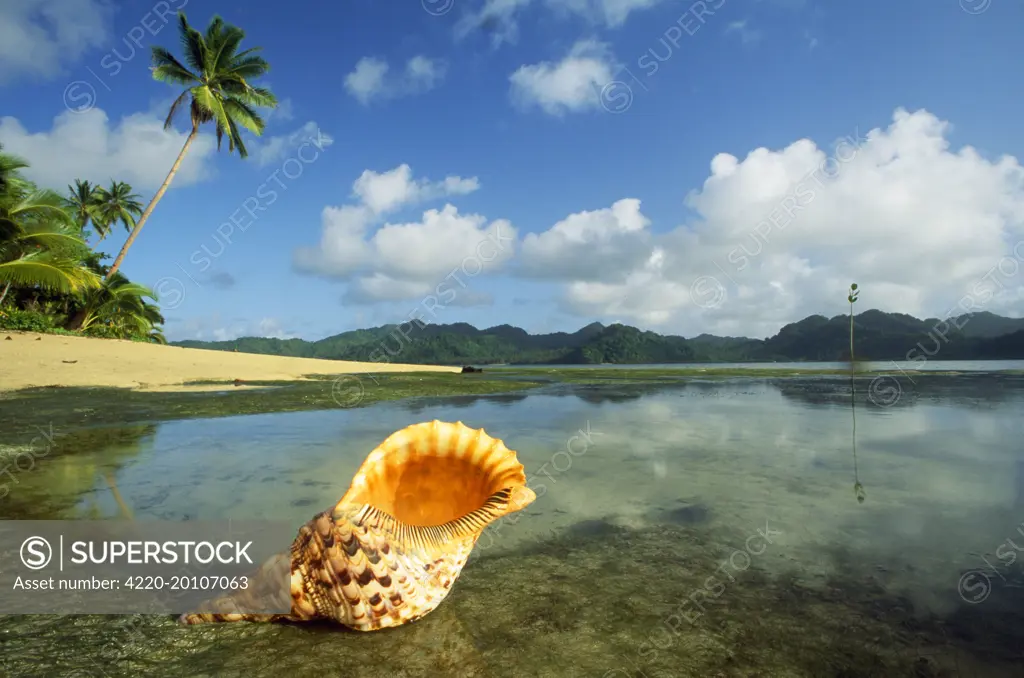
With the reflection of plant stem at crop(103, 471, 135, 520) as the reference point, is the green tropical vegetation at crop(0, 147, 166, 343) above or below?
above

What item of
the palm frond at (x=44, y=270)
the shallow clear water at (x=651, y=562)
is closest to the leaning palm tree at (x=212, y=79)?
the palm frond at (x=44, y=270)

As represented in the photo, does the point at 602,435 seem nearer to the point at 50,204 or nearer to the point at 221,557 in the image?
the point at 221,557

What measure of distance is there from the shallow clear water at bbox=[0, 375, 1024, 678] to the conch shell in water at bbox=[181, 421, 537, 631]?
166mm

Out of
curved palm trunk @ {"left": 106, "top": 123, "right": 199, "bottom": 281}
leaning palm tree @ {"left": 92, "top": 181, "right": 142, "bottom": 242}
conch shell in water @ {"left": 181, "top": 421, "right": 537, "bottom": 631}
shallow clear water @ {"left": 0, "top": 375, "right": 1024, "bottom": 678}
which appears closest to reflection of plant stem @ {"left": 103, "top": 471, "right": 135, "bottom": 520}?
shallow clear water @ {"left": 0, "top": 375, "right": 1024, "bottom": 678}

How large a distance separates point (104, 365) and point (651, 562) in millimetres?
23032

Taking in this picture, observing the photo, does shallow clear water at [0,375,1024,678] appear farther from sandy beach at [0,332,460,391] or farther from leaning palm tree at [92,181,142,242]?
leaning palm tree at [92,181,142,242]

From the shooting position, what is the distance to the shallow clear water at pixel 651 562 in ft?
8.50

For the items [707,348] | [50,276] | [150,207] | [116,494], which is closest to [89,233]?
[150,207]

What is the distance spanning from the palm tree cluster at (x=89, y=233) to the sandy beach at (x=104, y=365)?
2.67m

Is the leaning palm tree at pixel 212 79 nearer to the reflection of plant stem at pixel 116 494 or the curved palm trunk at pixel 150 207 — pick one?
the curved palm trunk at pixel 150 207

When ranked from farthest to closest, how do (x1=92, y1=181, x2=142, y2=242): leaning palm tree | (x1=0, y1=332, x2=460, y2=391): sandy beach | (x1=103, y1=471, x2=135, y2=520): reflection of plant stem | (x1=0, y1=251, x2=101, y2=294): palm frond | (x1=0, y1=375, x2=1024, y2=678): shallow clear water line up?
1. (x1=92, y1=181, x2=142, y2=242): leaning palm tree
2. (x1=0, y1=251, x2=101, y2=294): palm frond
3. (x1=0, y1=332, x2=460, y2=391): sandy beach
4. (x1=103, y1=471, x2=135, y2=520): reflection of plant stem
5. (x1=0, y1=375, x2=1024, y2=678): shallow clear water

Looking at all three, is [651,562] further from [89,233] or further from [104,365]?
[89,233]

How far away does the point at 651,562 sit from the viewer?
393cm

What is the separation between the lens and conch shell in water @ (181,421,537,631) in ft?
8.70
